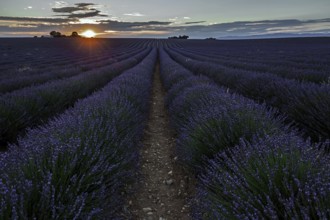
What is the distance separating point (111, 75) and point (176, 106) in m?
5.46

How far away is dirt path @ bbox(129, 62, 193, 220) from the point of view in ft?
8.63

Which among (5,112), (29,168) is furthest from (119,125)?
(5,112)

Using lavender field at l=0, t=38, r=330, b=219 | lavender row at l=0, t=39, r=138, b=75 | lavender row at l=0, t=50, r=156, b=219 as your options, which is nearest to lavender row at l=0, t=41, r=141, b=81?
lavender row at l=0, t=39, r=138, b=75

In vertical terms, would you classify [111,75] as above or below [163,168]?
above

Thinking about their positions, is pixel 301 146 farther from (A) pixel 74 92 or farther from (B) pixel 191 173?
(A) pixel 74 92

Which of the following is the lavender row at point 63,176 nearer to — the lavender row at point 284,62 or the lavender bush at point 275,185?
the lavender bush at point 275,185

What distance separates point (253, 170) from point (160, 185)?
162 cm

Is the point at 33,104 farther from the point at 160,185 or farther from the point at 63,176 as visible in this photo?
the point at 63,176

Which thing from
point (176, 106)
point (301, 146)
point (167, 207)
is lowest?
point (167, 207)

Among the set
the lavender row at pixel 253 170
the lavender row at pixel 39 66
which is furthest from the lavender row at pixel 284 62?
the lavender row at pixel 39 66

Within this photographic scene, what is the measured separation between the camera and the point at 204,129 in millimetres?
2928

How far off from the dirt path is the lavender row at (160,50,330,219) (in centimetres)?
30

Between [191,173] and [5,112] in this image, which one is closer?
[191,173]

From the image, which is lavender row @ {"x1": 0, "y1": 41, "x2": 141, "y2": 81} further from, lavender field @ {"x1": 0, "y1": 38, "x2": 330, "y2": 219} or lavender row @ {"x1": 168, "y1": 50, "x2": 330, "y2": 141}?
lavender row @ {"x1": 168, "y1": 50, "x2": 330, "y2": 141}
